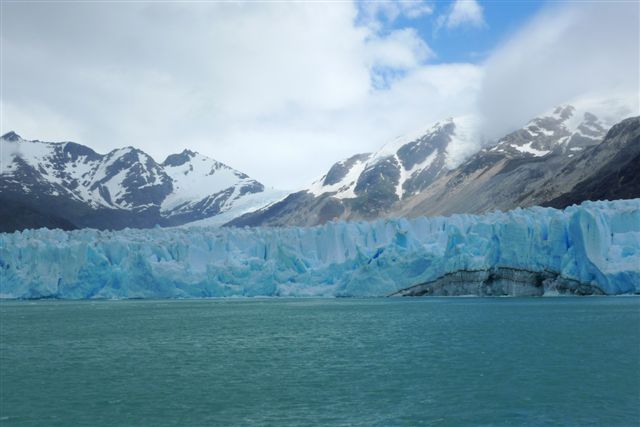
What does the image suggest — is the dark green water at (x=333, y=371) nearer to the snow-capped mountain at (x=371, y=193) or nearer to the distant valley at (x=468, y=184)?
the distant valley at (x=468, y=184)

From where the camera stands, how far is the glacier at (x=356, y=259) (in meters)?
37.3

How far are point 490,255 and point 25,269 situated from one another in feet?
107

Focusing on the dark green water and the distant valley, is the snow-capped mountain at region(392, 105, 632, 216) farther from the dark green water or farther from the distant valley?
the dark green water

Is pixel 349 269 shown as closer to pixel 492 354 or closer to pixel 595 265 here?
pixel 595 265

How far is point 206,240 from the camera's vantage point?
53688 millimetres

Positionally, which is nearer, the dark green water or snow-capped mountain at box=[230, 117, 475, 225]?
the dark green water

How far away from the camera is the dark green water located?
12.8m

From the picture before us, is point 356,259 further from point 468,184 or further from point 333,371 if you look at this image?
point 468,184

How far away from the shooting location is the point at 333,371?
669 inches

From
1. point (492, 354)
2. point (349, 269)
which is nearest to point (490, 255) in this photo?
point (349, 269)

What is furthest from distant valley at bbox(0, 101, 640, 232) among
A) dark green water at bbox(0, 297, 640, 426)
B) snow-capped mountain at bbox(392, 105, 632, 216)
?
dark green water at bbox(0, 297, 640, 426)

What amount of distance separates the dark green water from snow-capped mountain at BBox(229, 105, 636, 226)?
8140cm

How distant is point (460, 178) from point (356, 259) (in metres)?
103

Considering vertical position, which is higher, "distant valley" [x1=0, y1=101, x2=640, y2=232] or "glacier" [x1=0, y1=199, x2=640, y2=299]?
"distant valley" [x1=0, y1=101, x2=640, y2=232]
